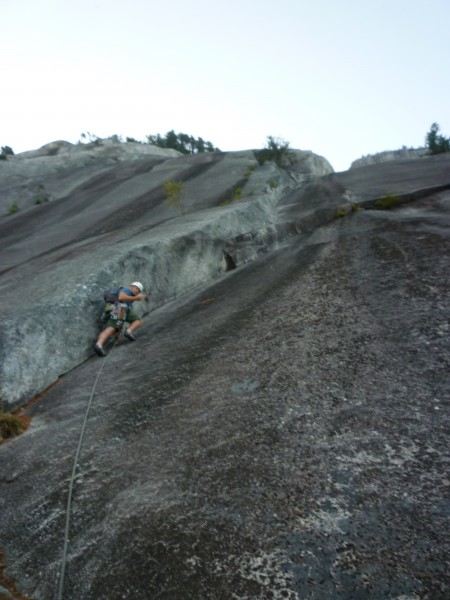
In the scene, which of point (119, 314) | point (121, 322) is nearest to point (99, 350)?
point (121, 322)

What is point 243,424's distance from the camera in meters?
5.14

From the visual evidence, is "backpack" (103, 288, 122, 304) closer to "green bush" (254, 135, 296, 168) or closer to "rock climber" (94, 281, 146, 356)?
"rock climber" (94, 281, 146, 356)

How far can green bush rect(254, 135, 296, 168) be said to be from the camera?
1014 inches

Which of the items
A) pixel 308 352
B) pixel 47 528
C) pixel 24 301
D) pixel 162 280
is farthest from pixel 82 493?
pixel 162 280

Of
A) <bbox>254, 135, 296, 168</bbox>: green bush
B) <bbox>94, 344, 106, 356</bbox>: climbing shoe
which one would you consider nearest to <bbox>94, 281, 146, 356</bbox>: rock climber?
<bbox>94, 344, 106, 356</bbox>: climbing shoe

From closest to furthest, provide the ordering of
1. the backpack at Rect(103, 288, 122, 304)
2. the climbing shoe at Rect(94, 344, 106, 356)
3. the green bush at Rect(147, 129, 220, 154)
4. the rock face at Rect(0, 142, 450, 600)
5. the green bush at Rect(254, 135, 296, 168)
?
the rock face at Rect(0, 142, 450, 600) → the climbing shoe at Rect(94, 344, 106, 356) → the backpack at Rect(103, 288, 122, 304) → the green bush at Rect(254, 135, 296, 168) → the green bush at Rect(147, 129, 220, 154)

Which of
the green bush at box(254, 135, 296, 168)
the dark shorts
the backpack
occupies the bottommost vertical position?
the dark shorts

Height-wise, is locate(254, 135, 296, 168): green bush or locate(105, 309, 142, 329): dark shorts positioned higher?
locate(254, 135, 296, 168): green bush

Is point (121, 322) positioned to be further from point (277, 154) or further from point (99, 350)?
point (277, 154)

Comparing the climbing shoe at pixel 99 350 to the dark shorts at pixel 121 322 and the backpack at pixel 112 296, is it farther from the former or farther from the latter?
the backpack at pixel 112 296

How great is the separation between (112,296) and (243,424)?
5.54 metres

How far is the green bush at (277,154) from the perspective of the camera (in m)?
25.8

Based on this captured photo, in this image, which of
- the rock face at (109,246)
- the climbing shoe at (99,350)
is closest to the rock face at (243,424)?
the rock face at (109,246)

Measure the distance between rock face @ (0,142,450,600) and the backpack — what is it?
36 cm
